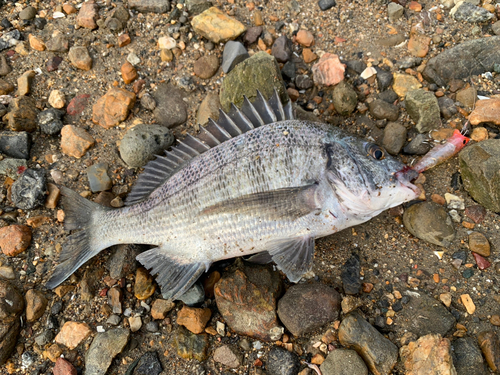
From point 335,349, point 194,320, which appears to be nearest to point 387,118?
point 335,349

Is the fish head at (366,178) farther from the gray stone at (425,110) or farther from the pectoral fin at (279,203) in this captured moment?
the gray stone at (425,110)

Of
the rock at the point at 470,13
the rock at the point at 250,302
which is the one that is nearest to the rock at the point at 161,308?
the rock at the point at 250,302

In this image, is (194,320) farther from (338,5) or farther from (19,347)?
(338,5)

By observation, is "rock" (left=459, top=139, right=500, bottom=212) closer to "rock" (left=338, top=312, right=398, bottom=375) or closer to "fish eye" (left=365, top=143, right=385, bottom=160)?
"fish eye" (left=365, top=143, right=385, bottom=160)

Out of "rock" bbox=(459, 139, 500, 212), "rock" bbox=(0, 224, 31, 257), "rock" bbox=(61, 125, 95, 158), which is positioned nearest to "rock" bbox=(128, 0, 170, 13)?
"rock" bbox=(61, 125, 95, 158)

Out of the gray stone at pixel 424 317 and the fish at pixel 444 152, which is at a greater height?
the fish at pixel 444 152

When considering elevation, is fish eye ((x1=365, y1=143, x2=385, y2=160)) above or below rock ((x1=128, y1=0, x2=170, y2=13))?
below

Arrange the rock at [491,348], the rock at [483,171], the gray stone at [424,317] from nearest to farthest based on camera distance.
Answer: the rock at [491,348]
the gray stone at [424,317]
the rock at [483,171]

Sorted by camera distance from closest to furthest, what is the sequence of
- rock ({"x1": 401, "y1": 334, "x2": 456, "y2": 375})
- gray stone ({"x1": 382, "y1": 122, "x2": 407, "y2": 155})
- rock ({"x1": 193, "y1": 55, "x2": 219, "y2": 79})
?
1. rock ({"x1": 401, "y1": 334, "x2": 456, "y2": 375})
2. gray stone ({"x1": 382, "y1": 122, "x2": 407, "y2": 155})
3. rock ({"x1": 193, "y1": 55, "x2": 219, "y2": 79})
